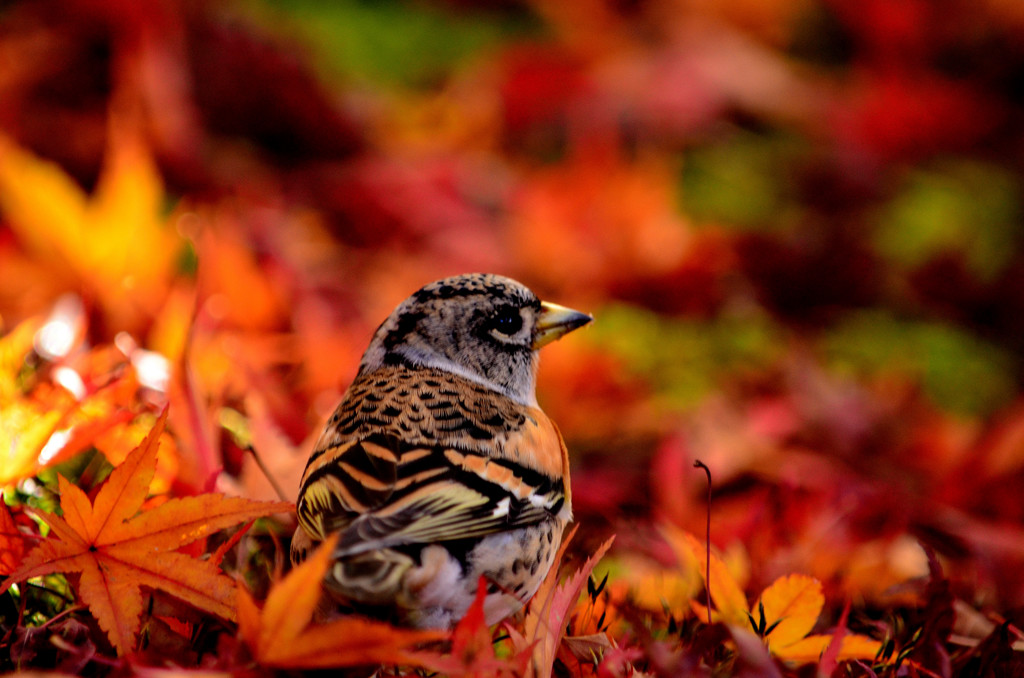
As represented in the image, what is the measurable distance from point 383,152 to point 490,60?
1.09 metres

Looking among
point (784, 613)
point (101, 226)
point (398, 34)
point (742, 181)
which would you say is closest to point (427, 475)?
point (784, 613)

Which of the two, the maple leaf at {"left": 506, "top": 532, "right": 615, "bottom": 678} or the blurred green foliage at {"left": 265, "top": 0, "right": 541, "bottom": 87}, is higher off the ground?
the blurred green foliage at {"left": 265, "top": 0, "right": 541, "bottom": 87}

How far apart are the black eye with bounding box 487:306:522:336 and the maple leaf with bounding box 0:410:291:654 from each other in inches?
29.8

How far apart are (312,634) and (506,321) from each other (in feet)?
3.11

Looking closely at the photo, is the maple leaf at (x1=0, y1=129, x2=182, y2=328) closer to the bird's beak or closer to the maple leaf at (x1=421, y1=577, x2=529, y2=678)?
the bird's beak

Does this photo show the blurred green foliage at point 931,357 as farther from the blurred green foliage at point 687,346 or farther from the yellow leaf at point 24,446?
the yellow leaf at point 24,446

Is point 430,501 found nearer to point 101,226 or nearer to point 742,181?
point 101,226

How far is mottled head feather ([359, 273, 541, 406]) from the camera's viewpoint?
174 centimetres

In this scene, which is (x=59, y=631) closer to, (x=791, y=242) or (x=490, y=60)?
(x=791, y=242)

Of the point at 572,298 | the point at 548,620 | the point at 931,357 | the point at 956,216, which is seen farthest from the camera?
the point at 956,216

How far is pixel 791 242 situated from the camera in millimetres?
2930

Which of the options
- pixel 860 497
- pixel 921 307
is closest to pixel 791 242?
pixel 921 307

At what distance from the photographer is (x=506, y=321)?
1772mm

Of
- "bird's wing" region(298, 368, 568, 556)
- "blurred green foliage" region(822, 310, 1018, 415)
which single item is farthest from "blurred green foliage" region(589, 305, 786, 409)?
"bird's wing" region(298, 368, 568, 556)
